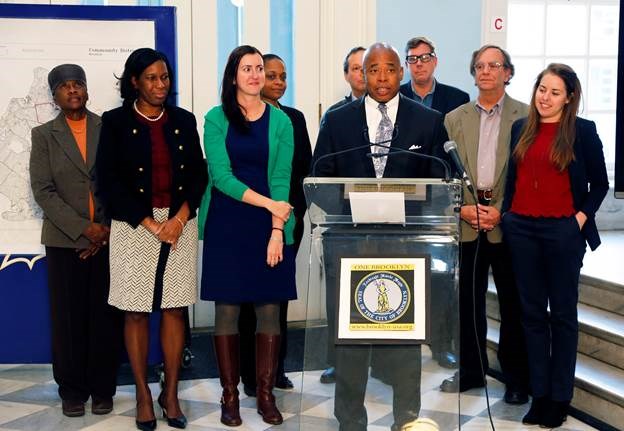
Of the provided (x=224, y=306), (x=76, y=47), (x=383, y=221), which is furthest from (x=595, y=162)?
(x=76, y=47)

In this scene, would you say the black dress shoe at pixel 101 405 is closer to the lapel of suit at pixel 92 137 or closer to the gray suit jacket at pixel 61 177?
the gray suit jacket at pixel 61 177

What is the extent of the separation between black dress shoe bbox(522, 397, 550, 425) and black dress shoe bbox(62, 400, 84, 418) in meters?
1.93

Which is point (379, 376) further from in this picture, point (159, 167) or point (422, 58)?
point (422, 58)

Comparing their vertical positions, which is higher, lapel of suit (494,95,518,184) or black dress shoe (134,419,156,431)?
lapel of suit (494,95,518,184)

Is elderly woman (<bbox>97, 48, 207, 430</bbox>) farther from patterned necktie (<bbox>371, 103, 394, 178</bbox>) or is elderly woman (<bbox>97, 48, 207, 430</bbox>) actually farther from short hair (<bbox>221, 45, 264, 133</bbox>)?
patterned necktie (<bbox>371, 103, 394, 178</bbox>)

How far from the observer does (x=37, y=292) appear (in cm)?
→ 453

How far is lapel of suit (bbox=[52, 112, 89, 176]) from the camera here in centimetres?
409

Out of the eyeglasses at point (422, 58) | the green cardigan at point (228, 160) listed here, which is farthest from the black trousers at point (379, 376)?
the eyeglasses at point (422, 58)

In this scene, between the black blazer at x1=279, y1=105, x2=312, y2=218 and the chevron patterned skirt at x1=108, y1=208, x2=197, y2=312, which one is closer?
the chevron patterned skirt at x1=108, y1=208, x2=197, y2=312

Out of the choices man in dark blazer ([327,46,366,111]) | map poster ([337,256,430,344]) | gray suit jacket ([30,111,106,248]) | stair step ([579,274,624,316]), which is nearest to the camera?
map poster ([337,256,430,344])

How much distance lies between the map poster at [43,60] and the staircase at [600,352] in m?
2.40

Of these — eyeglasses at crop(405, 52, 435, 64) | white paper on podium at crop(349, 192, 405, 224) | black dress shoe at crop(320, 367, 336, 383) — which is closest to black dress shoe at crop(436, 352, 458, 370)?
black dress shoe at crop(320, 367, 336, 383)

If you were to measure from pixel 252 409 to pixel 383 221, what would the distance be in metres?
1.60

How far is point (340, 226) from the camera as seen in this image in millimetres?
2988
